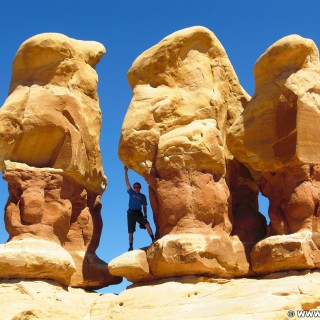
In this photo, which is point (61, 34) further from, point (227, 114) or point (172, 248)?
point (172, 248)

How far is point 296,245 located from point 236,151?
7.73 feet

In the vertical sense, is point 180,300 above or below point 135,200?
below

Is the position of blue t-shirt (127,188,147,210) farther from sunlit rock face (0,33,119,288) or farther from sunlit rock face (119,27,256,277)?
sunlit rock face (0,33,119,288)

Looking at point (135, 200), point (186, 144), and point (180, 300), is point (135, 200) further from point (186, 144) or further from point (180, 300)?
point (180, 300)

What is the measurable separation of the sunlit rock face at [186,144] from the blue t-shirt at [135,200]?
786 millimetres

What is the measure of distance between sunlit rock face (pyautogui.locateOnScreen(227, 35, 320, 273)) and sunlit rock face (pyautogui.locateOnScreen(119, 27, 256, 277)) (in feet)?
1.93

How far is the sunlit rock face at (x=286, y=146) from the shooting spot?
11914 millimetres

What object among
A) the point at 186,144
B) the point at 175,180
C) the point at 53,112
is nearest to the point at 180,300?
the point at 175,180

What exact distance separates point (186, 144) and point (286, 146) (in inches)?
69.0

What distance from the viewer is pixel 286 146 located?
12539 millimetres

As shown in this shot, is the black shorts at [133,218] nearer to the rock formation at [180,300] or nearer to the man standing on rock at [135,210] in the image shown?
the man standing on rock at [135,210]

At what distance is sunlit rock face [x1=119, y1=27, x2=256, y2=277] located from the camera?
40.0 feet
